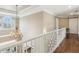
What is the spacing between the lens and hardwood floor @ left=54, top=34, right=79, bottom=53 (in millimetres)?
1351

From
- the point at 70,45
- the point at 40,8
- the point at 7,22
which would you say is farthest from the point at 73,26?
the point at 7,22

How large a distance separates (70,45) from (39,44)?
443 millimetres

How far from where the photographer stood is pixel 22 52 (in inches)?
52.1

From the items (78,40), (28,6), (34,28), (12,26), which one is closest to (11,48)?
(12,26)

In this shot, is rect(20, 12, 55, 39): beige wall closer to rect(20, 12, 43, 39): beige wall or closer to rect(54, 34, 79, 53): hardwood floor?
rect(20, 12, 43, 39): beige wall

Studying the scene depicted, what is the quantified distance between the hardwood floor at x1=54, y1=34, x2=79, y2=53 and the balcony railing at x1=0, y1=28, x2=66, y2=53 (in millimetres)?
75

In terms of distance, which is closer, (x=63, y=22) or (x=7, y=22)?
(x=7, y=22)

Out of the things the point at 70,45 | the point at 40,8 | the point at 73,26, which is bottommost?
the point at 70,45

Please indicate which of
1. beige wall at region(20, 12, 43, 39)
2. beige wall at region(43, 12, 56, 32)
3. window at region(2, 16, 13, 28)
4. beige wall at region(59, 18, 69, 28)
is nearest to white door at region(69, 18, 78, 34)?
beige wall at region(59, 18, 69, 28)

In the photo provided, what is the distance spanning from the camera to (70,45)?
4.61 ft

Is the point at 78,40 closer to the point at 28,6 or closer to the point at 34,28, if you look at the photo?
the point at 34,28

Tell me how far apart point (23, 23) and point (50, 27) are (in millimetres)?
390

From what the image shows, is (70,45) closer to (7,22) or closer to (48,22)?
(48,22)
